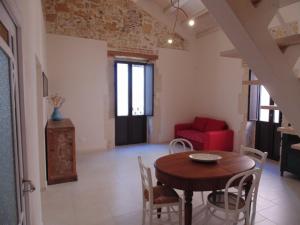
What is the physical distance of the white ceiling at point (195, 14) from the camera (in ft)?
18.4

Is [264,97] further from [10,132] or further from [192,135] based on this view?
[10,132]

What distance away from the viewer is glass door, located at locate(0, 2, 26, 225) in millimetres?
948

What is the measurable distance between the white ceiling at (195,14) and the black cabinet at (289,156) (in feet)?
11.4

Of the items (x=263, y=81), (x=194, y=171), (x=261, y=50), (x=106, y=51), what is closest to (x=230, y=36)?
(x=261, y=50)

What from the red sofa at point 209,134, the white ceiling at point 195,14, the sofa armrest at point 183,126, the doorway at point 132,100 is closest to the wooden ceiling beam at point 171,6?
the white ceiling at point 195,14

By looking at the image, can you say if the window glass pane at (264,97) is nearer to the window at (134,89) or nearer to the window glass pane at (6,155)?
the window at (134,89)

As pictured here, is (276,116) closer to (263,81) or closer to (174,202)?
(174,202)

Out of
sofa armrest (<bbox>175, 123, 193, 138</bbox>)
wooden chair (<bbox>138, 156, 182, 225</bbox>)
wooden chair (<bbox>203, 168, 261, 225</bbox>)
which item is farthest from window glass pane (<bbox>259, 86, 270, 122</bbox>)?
wooden chair (<bbox>138, 156, 182, 225</bbox>)

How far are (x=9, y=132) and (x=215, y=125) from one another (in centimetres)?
543

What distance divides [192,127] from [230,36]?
5572 mm

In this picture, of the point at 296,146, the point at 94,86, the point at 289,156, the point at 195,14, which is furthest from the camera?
the point at 195,14

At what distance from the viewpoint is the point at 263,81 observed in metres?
1.31

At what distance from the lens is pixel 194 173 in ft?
6.89

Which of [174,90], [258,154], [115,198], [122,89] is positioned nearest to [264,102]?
[174,90]
